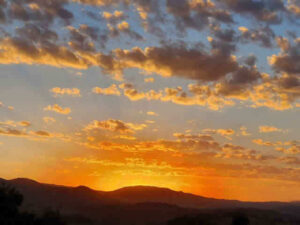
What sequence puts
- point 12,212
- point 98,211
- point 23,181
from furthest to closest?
point 23,181 < point 98,211 < point 12,212

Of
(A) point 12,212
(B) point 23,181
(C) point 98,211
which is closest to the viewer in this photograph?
(A) point 12,212

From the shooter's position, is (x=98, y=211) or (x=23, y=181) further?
(x=23, y=181)

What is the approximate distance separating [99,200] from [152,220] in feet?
145

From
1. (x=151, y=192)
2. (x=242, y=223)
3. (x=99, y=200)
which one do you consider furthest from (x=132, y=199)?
(x=242, y=223)

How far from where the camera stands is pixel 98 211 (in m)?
104

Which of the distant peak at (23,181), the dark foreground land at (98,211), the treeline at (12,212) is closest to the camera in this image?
the treeline at (12,212)

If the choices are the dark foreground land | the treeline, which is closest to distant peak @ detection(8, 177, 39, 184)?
the dark foreground land

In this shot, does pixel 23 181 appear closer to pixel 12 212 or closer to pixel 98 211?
pixel 98 211

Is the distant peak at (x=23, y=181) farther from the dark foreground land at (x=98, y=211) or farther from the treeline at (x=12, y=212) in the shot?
the treeline at (x=12, y=212)

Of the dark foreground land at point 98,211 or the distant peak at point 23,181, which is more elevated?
the distant peak at point 23,181

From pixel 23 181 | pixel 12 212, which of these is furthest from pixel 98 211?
pixel 12 212

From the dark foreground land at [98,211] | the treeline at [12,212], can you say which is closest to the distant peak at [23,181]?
the dark foreground land at [98,211]

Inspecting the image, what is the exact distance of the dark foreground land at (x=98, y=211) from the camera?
133 feet

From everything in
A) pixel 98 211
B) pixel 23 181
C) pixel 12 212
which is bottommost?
pixel 12 212
